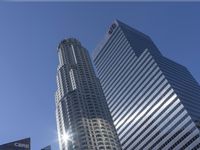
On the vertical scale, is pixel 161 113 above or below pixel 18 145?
above

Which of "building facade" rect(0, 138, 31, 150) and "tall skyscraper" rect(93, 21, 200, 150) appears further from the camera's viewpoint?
"tall skyscraper" rect(93, 21, 200, 150)

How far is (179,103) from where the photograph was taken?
550 ft

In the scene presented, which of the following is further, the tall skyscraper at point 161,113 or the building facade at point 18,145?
the tall skyscraper at point 161,113

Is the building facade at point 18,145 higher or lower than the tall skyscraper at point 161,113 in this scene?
lower

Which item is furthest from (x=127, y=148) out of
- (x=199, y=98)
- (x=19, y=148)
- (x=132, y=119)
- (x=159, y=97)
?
(x=19, y=148)

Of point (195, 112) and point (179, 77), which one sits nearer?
point (195, 112)

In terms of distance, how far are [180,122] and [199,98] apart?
1359 inches

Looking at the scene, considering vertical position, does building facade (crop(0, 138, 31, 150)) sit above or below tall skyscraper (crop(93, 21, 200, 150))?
below

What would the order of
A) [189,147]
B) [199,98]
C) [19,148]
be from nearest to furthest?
[19,148], [189,147], [199,98]

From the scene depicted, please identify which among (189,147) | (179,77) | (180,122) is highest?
(179,77)

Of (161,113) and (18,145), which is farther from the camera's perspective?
(161,113)

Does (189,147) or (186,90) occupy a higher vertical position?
(186,90)

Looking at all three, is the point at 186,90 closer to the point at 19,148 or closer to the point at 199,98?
the point at 199,98

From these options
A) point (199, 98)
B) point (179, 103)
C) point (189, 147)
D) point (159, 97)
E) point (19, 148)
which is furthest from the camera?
point (199, 98)
